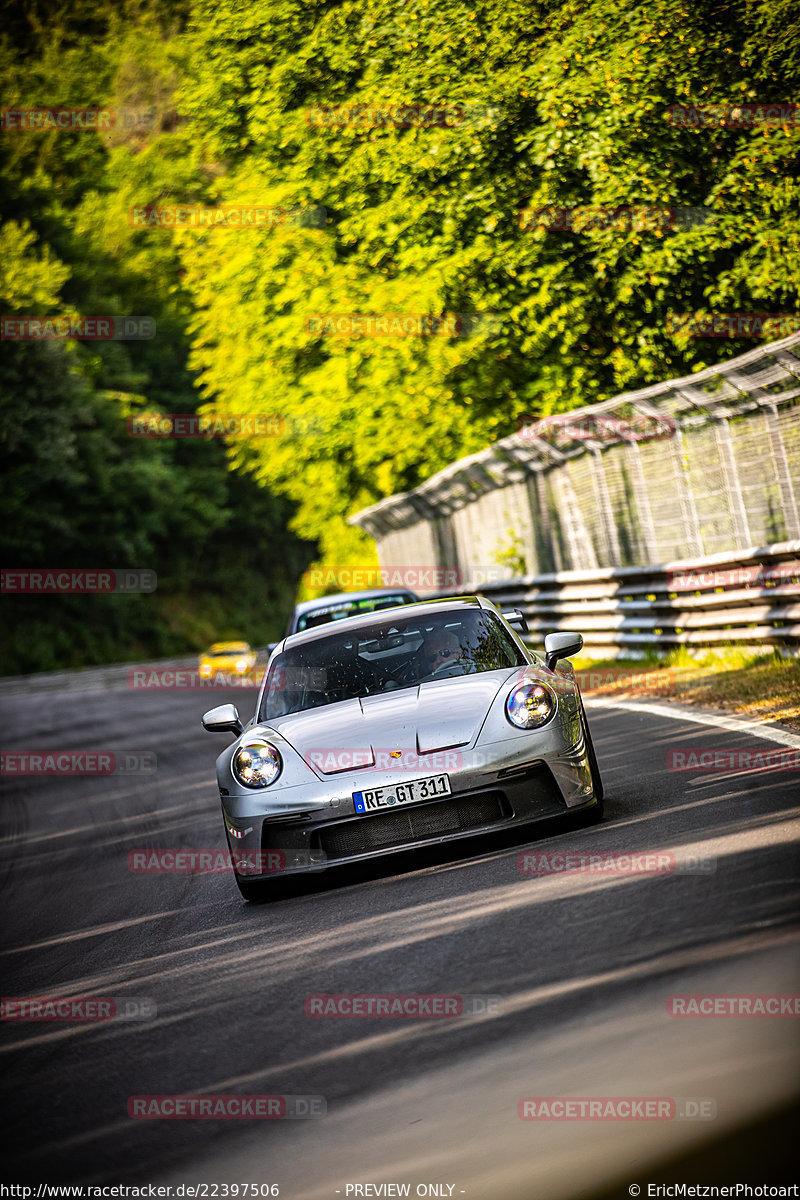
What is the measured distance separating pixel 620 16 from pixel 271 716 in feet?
42.7

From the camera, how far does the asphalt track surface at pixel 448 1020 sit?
3.56 m

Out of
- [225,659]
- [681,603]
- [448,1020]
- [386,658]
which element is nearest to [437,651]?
[386,658]

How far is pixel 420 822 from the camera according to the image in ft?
21.9

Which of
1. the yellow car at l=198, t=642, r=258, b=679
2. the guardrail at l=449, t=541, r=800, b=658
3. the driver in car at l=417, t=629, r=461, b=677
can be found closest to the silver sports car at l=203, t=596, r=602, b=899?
the driver in car at l=417, t=629, r=461, b=677

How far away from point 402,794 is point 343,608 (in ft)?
25.1

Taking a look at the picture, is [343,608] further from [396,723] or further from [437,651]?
[396,723]

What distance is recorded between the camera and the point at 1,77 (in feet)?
230

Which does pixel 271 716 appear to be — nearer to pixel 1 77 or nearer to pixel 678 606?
pixel 678 606

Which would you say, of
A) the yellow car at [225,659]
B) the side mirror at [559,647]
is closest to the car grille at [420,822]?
the side mirror at [559,647]

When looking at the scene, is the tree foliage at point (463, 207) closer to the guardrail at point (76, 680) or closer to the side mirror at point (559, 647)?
the side mirror at point (559, 647)

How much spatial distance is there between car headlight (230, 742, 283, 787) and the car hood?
12 cm

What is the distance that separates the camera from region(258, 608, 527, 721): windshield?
7.68 m

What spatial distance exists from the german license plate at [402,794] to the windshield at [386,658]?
3.15ft

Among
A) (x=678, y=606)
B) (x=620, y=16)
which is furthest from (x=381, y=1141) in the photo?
(x=620, y=16)
